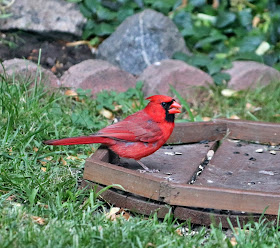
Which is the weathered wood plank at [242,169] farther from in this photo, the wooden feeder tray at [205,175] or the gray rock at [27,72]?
the gray rock at [27,72]

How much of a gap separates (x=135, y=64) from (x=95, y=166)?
302 cm

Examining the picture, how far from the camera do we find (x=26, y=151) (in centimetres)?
475

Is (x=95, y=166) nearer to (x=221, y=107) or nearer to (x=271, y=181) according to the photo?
(x=271, y=181)

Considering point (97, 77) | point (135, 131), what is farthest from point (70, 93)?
point (135, 131)

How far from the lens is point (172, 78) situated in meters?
6.31

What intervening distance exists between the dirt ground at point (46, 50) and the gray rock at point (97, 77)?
242 millimetres

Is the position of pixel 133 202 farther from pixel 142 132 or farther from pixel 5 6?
pixel 5 6

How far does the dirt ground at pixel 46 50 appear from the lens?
20.9ft

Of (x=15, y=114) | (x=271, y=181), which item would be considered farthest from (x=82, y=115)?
(x=271, y=181)

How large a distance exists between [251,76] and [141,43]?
4.40 ft

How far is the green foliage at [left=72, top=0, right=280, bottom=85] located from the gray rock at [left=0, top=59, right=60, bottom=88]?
4.26 feet

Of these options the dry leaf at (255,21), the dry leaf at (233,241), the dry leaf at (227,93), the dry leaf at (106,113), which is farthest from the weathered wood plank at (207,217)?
the dry leaf at (255,21)

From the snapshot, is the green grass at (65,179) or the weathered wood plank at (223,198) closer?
the green grass at (65,179)

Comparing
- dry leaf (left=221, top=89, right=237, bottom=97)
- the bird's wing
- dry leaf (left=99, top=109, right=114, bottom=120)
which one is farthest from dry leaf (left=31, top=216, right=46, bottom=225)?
dry leaf (left=221, top=89, right=237, bottom=97)
